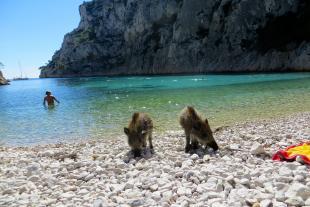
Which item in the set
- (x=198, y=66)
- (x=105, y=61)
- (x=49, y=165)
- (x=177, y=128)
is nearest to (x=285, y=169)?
(x=49, y=165)

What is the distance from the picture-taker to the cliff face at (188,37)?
8225 centimetres

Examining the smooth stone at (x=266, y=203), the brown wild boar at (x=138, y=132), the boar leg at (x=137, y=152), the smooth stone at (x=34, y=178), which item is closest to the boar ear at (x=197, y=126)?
the brown wild boar at (x=138, y=132)

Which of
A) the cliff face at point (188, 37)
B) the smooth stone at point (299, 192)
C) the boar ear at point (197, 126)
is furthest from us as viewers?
the cliff face at point (188, 37)

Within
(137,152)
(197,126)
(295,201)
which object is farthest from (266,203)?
(137,152)

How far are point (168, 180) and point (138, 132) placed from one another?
11.1 ft

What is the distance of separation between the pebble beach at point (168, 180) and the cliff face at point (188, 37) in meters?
67.7

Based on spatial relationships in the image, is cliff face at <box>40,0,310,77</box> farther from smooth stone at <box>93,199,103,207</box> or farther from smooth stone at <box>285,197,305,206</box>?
smooth stone at <box>93,199,103,207</box>

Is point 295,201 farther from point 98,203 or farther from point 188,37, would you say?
point 188,37

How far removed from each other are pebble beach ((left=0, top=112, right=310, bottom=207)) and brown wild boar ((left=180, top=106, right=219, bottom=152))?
0.26m

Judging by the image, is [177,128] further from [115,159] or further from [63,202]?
[63,202]

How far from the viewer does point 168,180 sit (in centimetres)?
663

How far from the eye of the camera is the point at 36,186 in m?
7.10

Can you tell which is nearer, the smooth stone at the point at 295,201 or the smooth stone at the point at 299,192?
the smooth stone at the point at 295,201

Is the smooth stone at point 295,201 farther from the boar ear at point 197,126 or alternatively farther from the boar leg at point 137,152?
the boar leg at point 137,152
